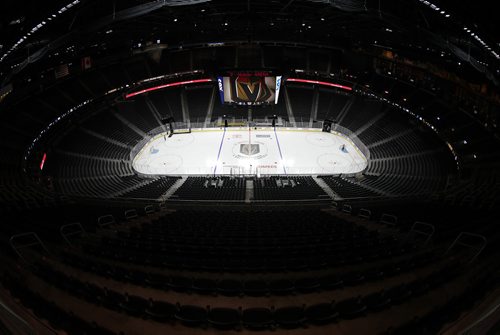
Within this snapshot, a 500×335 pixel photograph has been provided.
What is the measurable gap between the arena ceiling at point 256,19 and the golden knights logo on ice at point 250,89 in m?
6.92

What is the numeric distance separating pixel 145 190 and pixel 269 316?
20.8m

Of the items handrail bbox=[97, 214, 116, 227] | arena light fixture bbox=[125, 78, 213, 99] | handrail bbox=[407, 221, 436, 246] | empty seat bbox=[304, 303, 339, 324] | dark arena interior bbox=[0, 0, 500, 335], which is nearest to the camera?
empty seat bbox=[304, 303, 339, 324]

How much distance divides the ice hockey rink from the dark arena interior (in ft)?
0.89

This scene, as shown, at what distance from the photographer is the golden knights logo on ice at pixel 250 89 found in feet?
134

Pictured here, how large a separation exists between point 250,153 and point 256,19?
13.3m

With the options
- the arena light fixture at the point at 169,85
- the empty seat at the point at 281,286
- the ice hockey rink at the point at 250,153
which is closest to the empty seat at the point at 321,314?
the empty seat at the point at 281,286

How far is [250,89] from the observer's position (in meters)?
41.2

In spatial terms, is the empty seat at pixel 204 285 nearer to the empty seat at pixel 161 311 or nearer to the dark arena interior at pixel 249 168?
the dark arena interior at pixel 249 168

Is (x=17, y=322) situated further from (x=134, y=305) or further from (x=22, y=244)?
(x=22, y=244)

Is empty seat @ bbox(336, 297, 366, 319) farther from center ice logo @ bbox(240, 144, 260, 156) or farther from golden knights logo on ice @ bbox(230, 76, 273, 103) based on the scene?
golden knights logo on ice @ bbox(230, 76, 273, 103)

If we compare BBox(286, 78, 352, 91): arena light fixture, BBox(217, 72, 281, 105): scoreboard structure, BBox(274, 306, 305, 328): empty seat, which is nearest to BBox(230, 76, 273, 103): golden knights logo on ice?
BBox(217, 72, 281, 105): scoreboard structure

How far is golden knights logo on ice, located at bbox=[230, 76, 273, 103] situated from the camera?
40750 millimetres

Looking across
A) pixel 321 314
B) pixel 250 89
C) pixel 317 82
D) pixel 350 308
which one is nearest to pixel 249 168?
pixel 250 89

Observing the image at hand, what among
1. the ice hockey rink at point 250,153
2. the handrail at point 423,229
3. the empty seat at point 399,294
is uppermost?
the ice hockey rink at point 250,153
